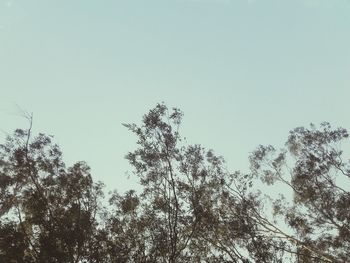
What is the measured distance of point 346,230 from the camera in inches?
682

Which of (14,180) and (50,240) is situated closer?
(50,240)

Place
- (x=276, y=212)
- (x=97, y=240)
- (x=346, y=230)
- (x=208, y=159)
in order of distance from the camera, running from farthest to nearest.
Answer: (x=276, y=212) → (x=208, y=159) → (x=346, y=230) → (x=97, y=240)

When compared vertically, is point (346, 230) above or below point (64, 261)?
above

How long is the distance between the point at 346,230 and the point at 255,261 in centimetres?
469

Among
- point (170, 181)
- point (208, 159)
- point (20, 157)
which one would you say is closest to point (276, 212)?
point (208, 159)

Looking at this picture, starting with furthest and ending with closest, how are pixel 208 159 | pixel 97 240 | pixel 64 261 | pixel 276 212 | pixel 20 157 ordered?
pixel 276 212 → pixel 208 159 → pixel 20 157 → pixel 97 240 → pixel 64 261

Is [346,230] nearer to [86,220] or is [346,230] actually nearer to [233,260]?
[233,260]

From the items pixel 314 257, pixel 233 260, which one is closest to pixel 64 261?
pixel 233 260

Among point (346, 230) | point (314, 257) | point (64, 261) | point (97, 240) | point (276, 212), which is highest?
point (276, 212)

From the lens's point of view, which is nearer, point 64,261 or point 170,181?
point 64,261

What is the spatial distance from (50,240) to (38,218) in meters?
1.10

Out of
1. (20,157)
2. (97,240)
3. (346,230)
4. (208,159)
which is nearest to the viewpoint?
(97,240)

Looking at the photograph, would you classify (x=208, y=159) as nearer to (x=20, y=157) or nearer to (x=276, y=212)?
(x=276, y=212)

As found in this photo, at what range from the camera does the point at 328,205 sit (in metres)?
18.9
